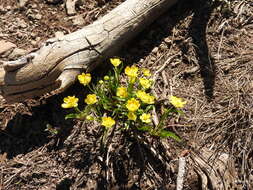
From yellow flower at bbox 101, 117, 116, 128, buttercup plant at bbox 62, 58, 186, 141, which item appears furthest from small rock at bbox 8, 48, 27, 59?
yellow flower at bbox 101, 117, 116, 128

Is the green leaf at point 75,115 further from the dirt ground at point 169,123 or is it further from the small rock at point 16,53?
the small rock at point 16,53

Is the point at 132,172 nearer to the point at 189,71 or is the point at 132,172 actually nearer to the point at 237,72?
the point at 189,71

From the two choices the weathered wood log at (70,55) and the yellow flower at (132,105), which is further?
the weathered wood log at (70,55)

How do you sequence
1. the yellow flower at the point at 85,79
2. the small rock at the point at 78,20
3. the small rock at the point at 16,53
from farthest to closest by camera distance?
the small rock at the point at 78,20 < the small rock at the point at 16,53 < the yellow flower at the point at 85,79

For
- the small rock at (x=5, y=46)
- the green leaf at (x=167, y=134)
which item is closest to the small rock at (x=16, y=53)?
the small rock at (x=5, y=46)

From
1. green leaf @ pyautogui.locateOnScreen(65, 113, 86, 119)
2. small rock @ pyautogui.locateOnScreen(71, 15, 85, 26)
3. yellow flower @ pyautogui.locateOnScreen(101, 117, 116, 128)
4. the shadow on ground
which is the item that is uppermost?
small rock @ pyautogui.locateOnScreen(71, 15, 85, 26)

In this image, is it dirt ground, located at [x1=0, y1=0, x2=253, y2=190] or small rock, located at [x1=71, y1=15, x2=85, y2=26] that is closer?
dirt ground, located at [x1=0, y1=0, x2=253, y2=190]

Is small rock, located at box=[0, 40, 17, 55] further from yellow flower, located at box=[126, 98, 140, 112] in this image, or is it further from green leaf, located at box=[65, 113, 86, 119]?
yellow flower, located at box=[126, 98, 140, 112]
